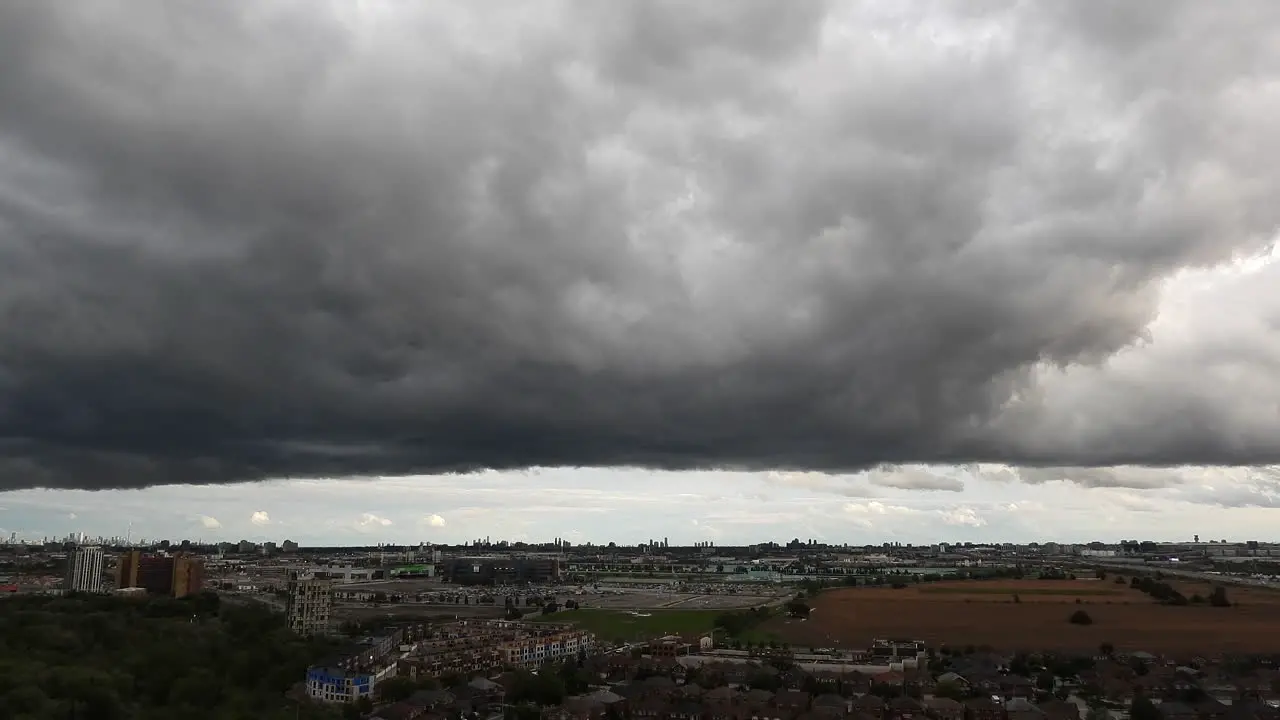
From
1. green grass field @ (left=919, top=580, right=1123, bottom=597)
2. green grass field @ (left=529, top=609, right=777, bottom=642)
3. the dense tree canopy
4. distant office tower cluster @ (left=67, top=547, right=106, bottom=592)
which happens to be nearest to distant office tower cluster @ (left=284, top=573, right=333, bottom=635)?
the dense tree canopy

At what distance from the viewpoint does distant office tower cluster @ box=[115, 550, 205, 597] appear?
14588 cm

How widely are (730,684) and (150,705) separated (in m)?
36.4

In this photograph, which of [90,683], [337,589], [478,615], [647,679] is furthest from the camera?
[337,589]

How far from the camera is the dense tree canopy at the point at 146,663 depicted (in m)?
53.4

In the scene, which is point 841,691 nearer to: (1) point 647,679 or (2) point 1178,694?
(1) point 647,679

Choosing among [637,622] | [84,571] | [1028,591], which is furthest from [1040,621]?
[84,571]

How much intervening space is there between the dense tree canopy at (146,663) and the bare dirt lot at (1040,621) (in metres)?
49.4

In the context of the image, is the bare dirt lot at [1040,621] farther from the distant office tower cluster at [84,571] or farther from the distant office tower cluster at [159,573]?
the distant office tower cluster at [84,571]

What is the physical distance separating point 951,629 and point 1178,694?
43.5 metres

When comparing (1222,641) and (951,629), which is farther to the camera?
(951,629)

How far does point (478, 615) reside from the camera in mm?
123438

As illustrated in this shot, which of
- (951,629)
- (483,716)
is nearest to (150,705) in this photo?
→ (483,716)

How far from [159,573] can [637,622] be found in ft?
273

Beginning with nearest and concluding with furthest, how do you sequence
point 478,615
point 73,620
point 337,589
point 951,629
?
point 73,620 → point 951,629 → point 478,615 → point 337,589
